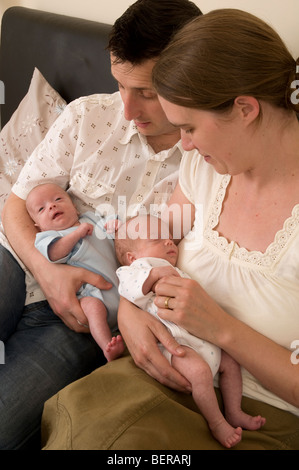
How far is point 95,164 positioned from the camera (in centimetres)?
174

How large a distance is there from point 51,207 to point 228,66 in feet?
2.57

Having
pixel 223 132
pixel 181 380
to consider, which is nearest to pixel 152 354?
pixel 181 380

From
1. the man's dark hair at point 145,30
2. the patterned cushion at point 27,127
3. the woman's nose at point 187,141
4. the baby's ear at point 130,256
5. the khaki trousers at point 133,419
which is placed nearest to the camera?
the khaki trousers at point 133,419

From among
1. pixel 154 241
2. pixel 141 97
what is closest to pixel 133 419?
pixel 154 241

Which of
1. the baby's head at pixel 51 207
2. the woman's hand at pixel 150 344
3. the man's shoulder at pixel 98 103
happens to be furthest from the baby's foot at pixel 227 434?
the man's shoulder at pixel 98 103

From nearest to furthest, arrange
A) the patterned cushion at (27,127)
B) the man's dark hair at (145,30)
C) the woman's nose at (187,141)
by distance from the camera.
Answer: the woman's nose at (187,141) → the man's dark hair at (145,30) → the patterned cushion at (27,127)

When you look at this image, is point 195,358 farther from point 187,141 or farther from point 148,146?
point 148,146

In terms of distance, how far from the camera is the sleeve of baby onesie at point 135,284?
4.42ft

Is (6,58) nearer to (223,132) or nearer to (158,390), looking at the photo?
(223,132)

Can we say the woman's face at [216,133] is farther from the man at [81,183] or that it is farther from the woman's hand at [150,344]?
the woman's hand at [150,344]

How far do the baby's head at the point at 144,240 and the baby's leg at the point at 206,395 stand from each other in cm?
33

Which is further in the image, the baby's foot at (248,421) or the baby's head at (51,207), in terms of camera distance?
the baby's head at (51,207)

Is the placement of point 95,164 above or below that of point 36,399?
above

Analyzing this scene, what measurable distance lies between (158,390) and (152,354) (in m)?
0.11
